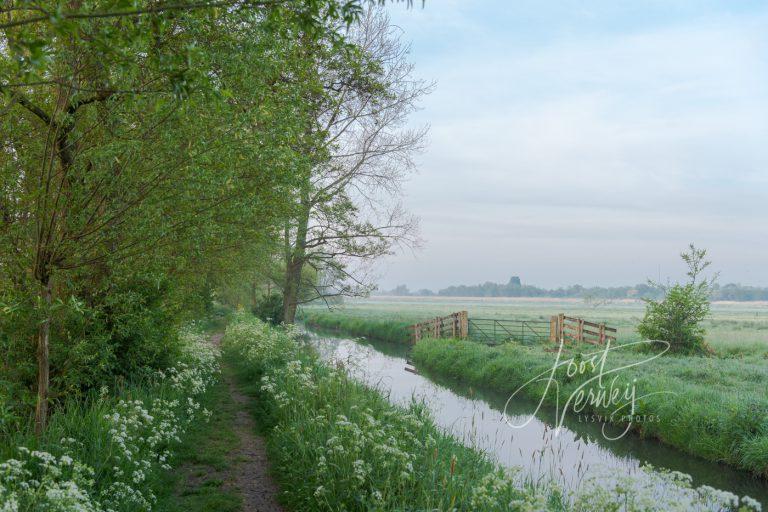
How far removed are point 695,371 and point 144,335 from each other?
1492cm

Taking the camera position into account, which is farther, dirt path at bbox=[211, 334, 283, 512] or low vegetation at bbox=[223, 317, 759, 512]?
dirt path at bbox=[211, 334, 283, 512]

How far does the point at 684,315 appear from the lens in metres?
21.2

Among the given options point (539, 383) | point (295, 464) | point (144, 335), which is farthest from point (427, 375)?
point (295, 464)

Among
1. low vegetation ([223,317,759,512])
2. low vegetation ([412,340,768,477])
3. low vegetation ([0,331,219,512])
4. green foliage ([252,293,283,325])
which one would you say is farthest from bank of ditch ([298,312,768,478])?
green foliage ([252,293,283,325])

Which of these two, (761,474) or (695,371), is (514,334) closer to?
(695,371)

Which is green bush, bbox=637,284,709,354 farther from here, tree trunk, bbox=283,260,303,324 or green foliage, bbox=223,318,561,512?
green foliage, bbox=223,318,561,512

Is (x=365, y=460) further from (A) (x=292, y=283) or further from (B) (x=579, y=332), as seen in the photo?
(B) (x=579, y=332)

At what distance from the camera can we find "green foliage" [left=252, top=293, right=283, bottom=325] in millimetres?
35169

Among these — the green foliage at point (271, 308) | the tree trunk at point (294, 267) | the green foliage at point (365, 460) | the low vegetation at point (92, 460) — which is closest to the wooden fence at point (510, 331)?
the tree trunk at point (294, 267)

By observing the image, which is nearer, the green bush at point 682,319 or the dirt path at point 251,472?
the dirt path at point 251,472

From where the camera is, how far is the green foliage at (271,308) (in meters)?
35.2

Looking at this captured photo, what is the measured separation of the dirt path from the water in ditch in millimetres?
2849

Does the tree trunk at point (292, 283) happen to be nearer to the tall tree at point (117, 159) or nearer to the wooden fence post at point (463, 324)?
the wooden fence post at point (463, 324)

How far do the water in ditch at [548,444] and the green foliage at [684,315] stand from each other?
8773 millimetres
